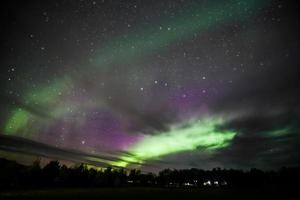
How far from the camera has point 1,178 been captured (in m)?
83.6

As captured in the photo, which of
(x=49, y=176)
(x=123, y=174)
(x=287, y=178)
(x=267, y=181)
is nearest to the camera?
(x=49, y=176)

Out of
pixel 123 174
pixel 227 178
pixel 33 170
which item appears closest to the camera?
pixel 33 170

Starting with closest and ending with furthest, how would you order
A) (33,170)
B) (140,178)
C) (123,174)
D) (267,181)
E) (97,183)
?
1. (33,170)
2. (97,183)
3. (267,181)
4. (123,174)
5. (140,178)

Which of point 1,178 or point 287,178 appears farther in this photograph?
point 287,178

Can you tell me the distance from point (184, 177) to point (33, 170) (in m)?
151

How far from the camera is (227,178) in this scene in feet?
584

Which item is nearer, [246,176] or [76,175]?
[76,175]

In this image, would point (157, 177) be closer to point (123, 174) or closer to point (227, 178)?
point (123, 174)

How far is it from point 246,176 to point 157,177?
8327cm

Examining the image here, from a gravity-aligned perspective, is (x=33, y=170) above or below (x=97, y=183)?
above

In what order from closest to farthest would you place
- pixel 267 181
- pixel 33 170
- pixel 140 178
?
pixel 33 170 → pixel 267 181 → pixel 140 178

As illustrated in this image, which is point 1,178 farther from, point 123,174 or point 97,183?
point 123,174

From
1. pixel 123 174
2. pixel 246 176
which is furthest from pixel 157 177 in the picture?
pixel 246 176

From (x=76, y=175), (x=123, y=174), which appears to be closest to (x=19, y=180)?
(x=76, y=175)
